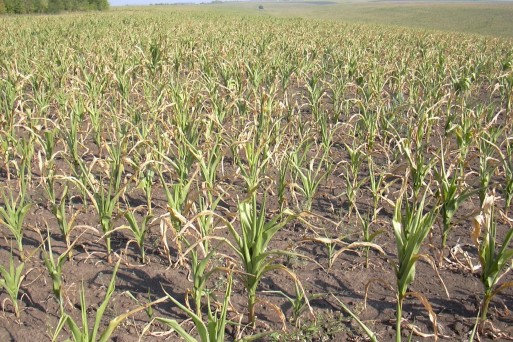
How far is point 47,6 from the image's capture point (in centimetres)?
3672

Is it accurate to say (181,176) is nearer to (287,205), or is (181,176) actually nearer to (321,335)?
(287,205)

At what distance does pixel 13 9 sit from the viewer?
33.4m

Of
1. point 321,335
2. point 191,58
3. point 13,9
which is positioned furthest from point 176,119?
point 13,9

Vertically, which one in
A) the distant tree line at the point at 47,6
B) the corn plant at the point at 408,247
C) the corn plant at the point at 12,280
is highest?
the distant tree line at the point at 47,6

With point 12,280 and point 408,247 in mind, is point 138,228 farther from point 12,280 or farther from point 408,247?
point 408,247

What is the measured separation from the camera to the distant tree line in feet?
109

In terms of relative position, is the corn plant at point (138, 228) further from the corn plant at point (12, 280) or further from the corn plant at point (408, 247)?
the corn plant at point (408, 247)

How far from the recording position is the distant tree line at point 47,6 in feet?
109

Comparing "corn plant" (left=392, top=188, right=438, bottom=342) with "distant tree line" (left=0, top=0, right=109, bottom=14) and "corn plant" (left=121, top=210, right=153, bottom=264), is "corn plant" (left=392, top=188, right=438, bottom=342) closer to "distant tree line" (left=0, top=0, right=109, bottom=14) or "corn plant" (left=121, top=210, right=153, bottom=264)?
"corn plant" (left=121, top=210, right=153, bottom=264)

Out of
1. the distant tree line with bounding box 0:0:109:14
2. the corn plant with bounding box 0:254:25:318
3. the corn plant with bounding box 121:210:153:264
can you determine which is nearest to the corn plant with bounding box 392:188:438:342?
the corn plant with bounding box 121:210:153:264

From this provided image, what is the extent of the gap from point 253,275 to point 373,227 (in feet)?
4.56

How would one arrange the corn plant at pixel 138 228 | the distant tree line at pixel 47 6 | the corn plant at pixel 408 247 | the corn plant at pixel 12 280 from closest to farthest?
the corn plant at pixel 408 247 < the corn plant at pixel 12 280 < the corn plant at pixel 138 228 < the distant tree line at pixel 47 6

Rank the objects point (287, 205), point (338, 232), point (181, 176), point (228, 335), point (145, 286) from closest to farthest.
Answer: point (228, 335), point (145, 286), point (181, 176), point (338, 232), point (287, 205)

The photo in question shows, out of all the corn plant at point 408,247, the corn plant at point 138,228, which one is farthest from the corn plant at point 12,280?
the corn plant at point 408,247
